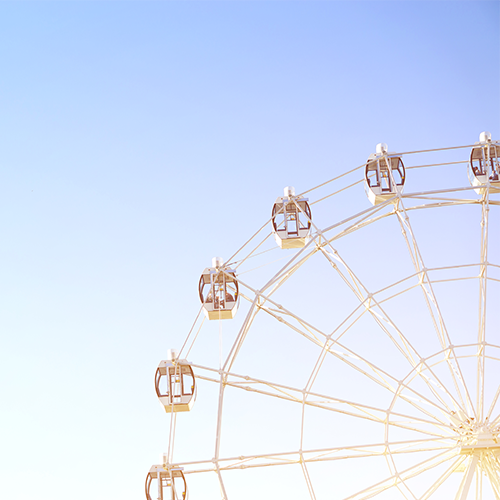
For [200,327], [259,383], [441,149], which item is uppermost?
[441,149]

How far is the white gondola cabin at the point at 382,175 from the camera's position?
2169 centimetres

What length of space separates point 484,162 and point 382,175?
99.3 inches

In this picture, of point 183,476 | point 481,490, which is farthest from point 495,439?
point 183,476

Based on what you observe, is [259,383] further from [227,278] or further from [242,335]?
[227,278]

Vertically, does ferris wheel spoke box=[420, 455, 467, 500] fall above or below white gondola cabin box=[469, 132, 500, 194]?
below

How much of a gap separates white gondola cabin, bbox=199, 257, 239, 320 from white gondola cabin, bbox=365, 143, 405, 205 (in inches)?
159

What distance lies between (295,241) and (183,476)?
21.7 feet

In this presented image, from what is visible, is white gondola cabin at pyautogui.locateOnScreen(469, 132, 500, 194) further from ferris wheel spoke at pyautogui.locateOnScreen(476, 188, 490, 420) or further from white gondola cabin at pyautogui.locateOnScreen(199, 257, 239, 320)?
white gondola cabin at pyautogui.locateOnScreen(199, 257, 239, 320)

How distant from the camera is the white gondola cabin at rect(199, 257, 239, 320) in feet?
69.9

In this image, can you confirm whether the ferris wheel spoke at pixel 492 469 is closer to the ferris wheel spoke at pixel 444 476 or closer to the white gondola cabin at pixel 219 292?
the ferris wheel spoke at pixel 444 476

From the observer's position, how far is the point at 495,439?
1861cm

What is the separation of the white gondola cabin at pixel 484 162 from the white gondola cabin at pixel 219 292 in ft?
21.1

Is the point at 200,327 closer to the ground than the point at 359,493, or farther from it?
farther from it

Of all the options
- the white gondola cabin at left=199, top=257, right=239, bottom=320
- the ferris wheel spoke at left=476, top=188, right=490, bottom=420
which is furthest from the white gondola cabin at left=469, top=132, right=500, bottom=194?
the white gondola cabin at left=199, top=257, right=239, bottom=320
